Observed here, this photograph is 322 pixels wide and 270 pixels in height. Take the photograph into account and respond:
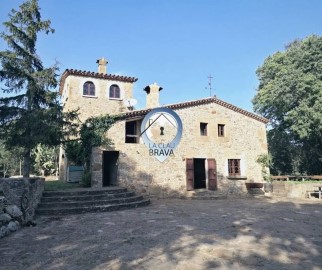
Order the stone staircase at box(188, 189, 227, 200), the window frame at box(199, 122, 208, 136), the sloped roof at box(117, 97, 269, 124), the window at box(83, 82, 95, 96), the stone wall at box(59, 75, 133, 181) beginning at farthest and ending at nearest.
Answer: the window at box(83, 82, 95, 96)
the stone wall at box(59, 75, 133, 181)
the window frame at box(199, 122, 208, 136)
the stone staircase at box(188, 189, 227, 200)
the sloped roof at box(117, 97, 269, 124)

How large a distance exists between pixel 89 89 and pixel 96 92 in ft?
1.60

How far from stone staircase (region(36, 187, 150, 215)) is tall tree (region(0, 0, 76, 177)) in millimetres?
2531

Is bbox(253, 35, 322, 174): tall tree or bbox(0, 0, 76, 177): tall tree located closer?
bbox(0, 0, 76, 177): tall tree

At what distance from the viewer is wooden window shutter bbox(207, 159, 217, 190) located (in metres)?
15.4

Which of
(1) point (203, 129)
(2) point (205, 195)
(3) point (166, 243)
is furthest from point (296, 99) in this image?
(3) point (166, 243)

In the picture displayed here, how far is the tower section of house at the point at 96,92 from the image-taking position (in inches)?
696

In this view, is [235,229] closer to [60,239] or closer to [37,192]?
[60,239]

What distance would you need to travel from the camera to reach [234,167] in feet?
53.7

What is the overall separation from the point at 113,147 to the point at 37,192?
464 cm

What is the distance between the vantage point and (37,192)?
9398 millimetres

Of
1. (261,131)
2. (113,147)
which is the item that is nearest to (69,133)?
(113,147)

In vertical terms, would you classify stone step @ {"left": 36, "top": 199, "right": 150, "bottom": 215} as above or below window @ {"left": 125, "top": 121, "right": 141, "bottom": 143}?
below

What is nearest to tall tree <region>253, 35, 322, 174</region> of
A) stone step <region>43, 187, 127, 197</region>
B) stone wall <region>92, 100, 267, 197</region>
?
stone wall <region>92, 100, 267, 197</region>

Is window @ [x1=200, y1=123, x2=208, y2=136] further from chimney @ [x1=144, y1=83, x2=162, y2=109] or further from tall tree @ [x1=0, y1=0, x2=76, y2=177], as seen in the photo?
tall tree @ [x1=0, y1=0, x2=76, y2=177]
